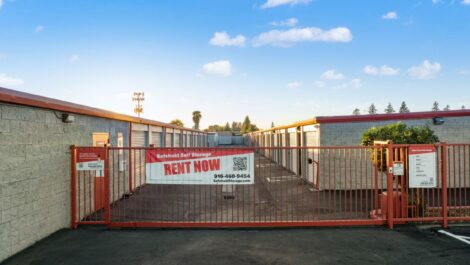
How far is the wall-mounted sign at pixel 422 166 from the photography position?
7.71 metres

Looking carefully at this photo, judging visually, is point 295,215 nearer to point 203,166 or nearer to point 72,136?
point 203,166

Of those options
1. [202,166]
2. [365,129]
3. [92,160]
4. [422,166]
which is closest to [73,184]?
[92,160]

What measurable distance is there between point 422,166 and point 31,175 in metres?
9.06

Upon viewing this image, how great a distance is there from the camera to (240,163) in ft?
25.7

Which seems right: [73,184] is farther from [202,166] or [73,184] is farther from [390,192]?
[390,192]

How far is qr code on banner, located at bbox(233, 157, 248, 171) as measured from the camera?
7.81m

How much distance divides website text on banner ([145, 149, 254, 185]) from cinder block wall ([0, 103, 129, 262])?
2129mm

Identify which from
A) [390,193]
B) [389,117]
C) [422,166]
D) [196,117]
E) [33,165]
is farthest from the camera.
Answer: [196,117]

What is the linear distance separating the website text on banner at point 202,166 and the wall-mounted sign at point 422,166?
13.1 feet

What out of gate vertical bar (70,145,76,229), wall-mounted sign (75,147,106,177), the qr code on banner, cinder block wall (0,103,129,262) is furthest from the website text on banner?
cinder block wall (0,103,129,262)

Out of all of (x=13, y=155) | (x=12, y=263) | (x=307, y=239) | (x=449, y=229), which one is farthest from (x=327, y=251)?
(x=13, y=155)

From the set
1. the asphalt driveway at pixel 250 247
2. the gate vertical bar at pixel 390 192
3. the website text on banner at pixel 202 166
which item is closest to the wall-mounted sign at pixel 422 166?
the gate vertical bar at pixel 390 192

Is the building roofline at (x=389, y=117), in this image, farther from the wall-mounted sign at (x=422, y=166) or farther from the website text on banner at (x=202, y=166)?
the website text on banner at (x=202, y=166)

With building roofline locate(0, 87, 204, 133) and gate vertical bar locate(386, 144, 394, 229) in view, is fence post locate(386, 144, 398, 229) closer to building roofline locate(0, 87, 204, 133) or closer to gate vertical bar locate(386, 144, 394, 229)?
gate vertical bar locate(386, 144, 394, 229)
